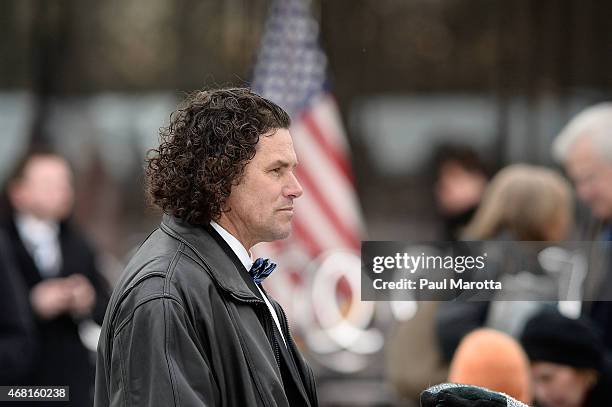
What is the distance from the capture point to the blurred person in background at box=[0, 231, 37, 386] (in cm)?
468

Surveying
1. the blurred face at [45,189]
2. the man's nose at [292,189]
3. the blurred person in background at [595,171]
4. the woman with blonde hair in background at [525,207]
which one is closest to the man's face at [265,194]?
the man's nose at [292,189]

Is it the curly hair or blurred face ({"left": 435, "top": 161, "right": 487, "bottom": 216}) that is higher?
the curly hair

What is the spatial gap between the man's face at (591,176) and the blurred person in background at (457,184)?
39 centimetres

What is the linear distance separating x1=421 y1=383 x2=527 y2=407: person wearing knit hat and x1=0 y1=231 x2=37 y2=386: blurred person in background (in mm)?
2771

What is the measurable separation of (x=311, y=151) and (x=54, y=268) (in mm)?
1293

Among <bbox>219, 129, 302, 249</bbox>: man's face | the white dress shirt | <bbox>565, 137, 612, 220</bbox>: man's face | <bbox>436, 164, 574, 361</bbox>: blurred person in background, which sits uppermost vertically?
<bbox>219, 129, 302, 249</bbox>: man's face

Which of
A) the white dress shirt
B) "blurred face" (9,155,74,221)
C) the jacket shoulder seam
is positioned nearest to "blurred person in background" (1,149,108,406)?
"blurred face" (9,155,74,221)

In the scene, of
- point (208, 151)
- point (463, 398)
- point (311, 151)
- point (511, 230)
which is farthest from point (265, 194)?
point (511, 230)

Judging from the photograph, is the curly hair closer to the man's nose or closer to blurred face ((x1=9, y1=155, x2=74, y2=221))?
the man's nose

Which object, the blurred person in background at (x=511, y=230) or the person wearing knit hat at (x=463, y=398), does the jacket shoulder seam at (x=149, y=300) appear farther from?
the blurred person in background at (x=511, y=230)

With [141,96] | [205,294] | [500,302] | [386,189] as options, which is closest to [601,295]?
[500,302]

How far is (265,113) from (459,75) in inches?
80.2

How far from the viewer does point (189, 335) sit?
93.6 inches

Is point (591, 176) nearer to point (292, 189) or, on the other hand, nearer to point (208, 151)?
point (292, 189)
